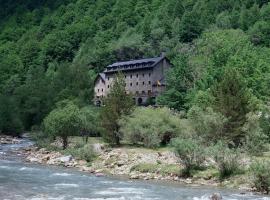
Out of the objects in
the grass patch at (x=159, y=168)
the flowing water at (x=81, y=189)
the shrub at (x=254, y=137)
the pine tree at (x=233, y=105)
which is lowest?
the flowing water at (x=81, y=189)

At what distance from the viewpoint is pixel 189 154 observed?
171ft

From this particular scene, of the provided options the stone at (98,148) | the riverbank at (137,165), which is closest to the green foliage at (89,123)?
the stone at (98,148)

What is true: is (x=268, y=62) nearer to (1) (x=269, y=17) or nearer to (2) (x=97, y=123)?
(2) (x=97, y=123)

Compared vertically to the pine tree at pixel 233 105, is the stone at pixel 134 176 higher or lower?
lower

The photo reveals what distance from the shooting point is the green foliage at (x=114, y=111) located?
243 ft

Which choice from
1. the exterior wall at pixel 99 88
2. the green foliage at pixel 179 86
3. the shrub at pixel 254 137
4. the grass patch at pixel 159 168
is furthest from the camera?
the exterior wall at pixel 99 88

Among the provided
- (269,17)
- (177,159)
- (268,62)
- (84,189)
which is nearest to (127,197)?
(84,189)

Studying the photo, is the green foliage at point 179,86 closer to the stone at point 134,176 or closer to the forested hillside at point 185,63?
the forested hillside at point 185,63

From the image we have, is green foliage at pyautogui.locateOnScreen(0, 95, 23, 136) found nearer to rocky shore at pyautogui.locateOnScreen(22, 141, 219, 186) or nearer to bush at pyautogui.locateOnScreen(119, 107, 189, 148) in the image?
rocky shore at pyautogui.locateOnScreen(22, 141, 219, 186)

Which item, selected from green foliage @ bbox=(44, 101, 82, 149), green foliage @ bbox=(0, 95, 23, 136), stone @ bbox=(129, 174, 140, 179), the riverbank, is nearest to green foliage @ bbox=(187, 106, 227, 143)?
the riverbank

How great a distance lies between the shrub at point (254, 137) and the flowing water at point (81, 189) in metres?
12.0

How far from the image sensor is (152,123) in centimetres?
7012

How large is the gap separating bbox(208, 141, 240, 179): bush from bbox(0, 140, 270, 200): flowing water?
4102mm

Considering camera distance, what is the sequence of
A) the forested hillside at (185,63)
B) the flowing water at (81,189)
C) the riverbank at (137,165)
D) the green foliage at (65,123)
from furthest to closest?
the forested hillside at (185,63), the green foliage at (65,123), the riverbank at (137,165), the flowing water at (81,189)
